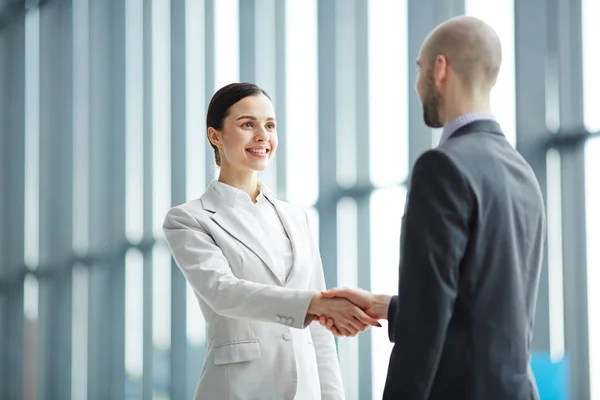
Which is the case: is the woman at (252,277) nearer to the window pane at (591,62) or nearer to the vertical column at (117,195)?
the window pane at (591,62)

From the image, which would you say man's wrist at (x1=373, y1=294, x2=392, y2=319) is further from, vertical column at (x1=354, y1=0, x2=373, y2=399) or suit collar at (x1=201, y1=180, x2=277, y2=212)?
vertical column at (x1=354, y1=0, x2=373, y2=399)

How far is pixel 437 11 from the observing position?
14.1ft

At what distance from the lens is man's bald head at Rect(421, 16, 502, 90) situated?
7.17 feet

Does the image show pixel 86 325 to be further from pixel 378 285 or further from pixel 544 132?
pixel 544 132

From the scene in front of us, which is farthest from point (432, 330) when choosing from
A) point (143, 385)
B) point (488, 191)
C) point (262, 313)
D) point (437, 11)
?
point (143, 385)

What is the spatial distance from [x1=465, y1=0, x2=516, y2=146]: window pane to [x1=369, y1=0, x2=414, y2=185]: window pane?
2.11 feet

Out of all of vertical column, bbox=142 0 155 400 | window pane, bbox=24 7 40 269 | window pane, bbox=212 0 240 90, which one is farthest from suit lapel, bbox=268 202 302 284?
window pane, bbox=24 7 40 269

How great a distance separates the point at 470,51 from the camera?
→ 7.17ft

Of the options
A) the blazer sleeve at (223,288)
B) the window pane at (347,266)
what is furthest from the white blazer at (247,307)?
the window pane at (347,266)

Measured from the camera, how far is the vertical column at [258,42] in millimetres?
5594

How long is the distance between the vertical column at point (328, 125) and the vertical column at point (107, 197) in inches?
103

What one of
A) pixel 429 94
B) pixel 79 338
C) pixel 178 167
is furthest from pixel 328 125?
pixel 79 338

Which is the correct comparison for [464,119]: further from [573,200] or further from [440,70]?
[573,200]

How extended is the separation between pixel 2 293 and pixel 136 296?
248 centimetres
